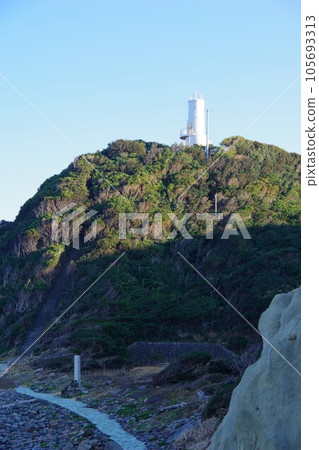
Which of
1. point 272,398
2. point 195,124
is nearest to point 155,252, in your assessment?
point 195,124

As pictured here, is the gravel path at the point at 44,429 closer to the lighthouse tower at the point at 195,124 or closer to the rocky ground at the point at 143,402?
the rocky ground at the point at 143,402

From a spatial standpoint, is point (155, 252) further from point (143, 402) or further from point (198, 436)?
point (198, 436)

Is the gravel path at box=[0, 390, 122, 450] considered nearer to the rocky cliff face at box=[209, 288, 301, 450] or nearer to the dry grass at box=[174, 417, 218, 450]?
the dry grass at box=[174, 417, 218, 450]

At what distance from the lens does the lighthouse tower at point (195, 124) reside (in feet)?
145

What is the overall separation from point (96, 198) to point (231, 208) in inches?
289

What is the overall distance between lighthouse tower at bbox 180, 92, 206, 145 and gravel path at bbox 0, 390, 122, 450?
30674 mm

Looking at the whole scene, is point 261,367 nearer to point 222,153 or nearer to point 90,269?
point 90,269

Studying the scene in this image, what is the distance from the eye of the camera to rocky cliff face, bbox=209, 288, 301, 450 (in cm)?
604

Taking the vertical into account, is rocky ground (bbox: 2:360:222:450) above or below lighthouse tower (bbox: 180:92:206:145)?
below

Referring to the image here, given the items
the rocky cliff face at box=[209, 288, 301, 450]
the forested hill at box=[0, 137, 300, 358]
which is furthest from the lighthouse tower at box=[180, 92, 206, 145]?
the rocky cliff face at box=[209, 288, 301, 450]

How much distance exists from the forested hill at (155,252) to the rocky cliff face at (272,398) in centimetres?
1435

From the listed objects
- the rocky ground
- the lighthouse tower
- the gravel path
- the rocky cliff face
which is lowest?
the gravel path

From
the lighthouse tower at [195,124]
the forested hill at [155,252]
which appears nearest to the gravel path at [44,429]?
the forested hill at [155,252]

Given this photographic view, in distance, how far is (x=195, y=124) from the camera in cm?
4516
